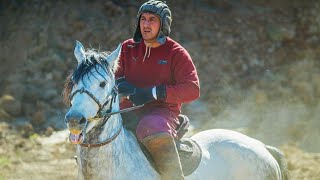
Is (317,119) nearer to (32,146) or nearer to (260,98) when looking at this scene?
(260,98)

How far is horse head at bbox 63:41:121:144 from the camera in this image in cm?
356

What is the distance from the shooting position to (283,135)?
10711 mm

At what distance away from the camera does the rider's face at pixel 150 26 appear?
4.39 metres

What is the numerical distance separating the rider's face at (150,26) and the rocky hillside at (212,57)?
6478 millimetres

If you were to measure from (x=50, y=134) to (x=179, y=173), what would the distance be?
691 cm

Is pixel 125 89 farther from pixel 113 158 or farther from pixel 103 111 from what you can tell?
pixel 113 158

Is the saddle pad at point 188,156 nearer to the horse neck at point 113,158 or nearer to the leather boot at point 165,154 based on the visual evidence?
the leather boot at point 165,154

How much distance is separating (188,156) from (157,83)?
622 mm

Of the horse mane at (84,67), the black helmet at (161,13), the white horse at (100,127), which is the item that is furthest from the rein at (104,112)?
the black helmet at (161,13)

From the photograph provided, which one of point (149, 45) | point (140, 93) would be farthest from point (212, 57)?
point (140, 93)

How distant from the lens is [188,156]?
4.45 meters

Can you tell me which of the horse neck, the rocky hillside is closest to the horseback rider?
the horse neck

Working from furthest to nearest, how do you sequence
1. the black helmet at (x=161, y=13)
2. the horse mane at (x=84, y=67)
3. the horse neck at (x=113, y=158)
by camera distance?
1. the black helmet at (x=161, y=13)
2. the horse neck at (x=113, y=158)
3. the horse mane at (x=84, y=67)

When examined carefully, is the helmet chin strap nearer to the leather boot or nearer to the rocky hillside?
the leather boot
